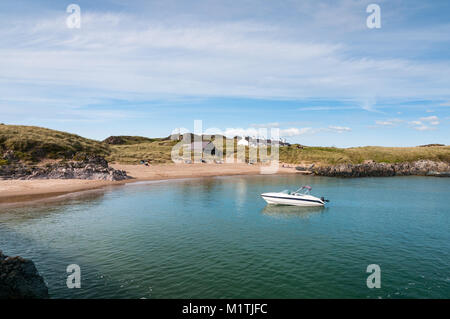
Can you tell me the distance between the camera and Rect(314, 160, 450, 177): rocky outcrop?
3477 inches

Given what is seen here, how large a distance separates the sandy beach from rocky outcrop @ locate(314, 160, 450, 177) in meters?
12.4

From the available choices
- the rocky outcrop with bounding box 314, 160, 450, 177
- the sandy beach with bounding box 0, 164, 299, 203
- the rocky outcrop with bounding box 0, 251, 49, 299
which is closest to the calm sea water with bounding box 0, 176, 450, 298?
the rocky outcrop with bounding box 0, 251, 49, 299

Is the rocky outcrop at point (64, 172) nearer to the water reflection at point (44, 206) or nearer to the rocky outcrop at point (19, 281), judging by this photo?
the water reflection at point (44, 206)

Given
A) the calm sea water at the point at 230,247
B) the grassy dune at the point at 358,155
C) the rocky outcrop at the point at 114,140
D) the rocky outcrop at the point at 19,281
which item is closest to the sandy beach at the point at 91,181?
the calm sea water at the point at 230,247

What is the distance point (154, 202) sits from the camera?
135 ft

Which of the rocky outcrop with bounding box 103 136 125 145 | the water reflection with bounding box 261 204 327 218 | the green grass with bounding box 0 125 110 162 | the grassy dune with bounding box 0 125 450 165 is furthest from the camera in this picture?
the rocky outcrop with bounding box 103 136 125 145

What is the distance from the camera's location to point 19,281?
13672mm

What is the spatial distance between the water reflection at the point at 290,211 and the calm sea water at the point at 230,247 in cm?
14

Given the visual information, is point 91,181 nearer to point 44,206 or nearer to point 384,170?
point 44,206

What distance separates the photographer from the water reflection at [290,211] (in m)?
35.6

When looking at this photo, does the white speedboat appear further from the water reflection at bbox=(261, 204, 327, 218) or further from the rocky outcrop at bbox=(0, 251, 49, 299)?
the rocky outcrop at bbox=(0, 251, 49, 299)

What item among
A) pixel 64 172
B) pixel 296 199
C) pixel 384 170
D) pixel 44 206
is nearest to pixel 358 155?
pixel 384 170
